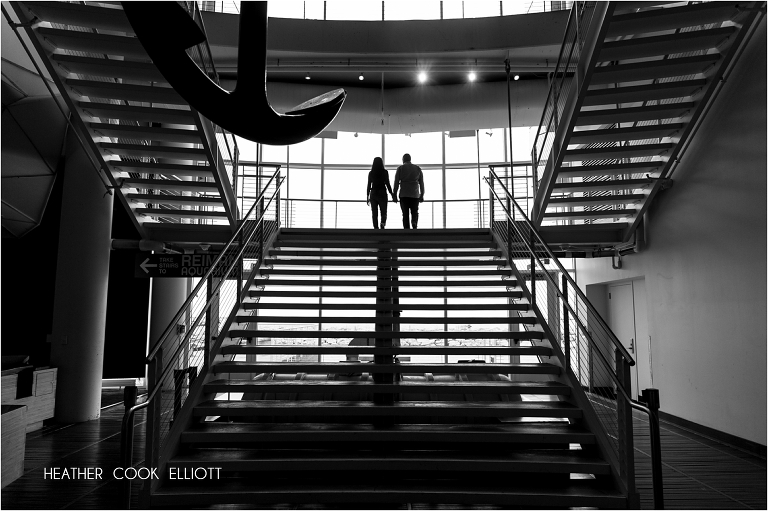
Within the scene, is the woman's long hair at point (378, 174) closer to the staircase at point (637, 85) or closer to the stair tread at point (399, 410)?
the staircase at point (637, 85)

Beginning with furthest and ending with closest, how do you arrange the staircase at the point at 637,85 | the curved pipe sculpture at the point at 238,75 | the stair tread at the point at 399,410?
the staircase at the point at 637,85, the stair tread at the point at 399,410, the curved pipe sculpture at the point at 238,75

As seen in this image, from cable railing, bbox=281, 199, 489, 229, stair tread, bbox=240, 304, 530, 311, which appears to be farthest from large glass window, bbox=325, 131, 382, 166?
stair tread, bbox=240, 304, 530, 311

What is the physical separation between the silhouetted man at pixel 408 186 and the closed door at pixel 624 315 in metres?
4.33

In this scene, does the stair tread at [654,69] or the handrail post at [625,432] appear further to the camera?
the stair tread at [654,69]

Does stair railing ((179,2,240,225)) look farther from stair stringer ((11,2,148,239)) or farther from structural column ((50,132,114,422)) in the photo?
structural column ((50,132,114,422))

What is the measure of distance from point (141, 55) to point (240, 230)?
2.20 m

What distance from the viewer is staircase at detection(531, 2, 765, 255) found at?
559cm

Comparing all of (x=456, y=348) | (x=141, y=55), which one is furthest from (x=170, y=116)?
(x=456, y=348)

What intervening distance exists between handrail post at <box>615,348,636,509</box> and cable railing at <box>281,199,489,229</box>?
8805 millimetres

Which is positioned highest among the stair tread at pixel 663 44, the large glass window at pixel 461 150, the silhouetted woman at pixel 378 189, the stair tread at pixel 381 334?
the large glass window at pixel 461 150

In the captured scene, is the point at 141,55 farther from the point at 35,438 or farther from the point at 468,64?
the point at 468,64

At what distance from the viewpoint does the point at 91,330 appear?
27.9ft

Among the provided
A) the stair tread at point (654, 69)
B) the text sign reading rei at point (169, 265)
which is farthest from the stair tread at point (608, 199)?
the text sign reading rei at point (169, 265)

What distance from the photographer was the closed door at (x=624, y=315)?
1020cm
